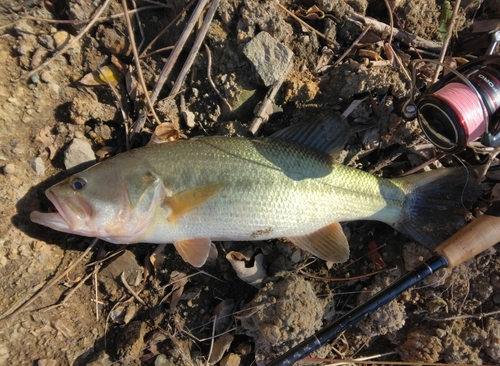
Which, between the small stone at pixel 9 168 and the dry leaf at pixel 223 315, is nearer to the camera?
the small stone at pixel 9 168

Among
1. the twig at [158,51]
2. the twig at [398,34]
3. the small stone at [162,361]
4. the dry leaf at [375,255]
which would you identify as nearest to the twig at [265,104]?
the twig at [398,34]

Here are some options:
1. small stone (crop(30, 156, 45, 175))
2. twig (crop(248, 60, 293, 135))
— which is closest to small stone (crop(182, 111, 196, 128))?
twig (crop(248, 60, 293, 135))

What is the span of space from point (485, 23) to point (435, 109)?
164cm

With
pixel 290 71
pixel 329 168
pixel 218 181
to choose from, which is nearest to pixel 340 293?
pixel 329 168

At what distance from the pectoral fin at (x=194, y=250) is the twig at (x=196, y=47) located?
4.15 ft

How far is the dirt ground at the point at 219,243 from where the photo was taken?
2.71 metres

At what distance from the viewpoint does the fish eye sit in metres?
2.49

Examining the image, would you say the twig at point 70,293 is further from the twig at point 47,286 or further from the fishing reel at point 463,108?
the fishing reel at point 463,108

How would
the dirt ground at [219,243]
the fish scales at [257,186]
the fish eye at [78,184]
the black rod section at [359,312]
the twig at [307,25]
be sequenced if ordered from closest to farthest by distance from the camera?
1. the black rod section at [359,312]
2. the fish eye at [78,184]
3. the fish scales at [257,186]
4. the dirt ground at [219,243]
5. the twig at [307,25]

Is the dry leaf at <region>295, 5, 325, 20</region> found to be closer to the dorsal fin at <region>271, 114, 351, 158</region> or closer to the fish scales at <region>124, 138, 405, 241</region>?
the dorsal fin at <region>271, 114, 351, 158</region>

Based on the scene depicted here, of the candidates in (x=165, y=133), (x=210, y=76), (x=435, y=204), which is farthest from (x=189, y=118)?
(x=435, y=204)

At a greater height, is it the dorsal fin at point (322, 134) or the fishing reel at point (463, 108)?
the fishing reel at point (463, 108)

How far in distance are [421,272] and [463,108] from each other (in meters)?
1.12

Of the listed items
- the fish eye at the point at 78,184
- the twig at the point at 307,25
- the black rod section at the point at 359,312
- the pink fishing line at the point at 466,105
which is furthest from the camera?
the twig at the point at 307,25
